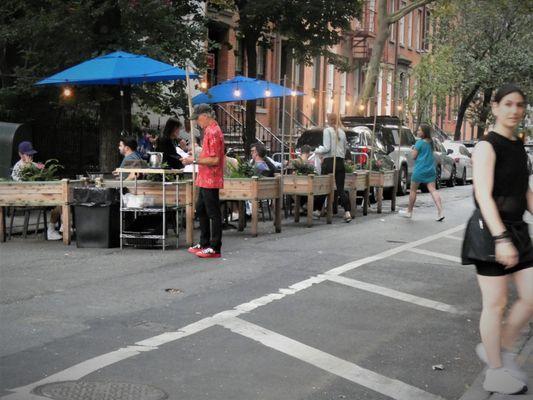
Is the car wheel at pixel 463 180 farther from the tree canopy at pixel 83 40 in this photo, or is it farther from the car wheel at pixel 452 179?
the tree canopy at pixel 83 40

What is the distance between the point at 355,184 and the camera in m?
16.6

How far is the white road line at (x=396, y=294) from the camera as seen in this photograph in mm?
8062

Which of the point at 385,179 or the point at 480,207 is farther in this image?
the point at 385,179

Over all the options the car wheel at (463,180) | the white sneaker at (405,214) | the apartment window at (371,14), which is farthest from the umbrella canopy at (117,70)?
the apartment window at (371,14)

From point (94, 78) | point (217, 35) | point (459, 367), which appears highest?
point (217, 35)

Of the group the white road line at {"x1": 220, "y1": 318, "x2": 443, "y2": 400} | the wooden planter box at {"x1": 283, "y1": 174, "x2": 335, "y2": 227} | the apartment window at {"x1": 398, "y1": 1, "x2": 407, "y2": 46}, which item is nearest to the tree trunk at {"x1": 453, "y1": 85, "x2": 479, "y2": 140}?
the apartment window at {"x1": 398, "y1": 1, "x2": 407, "y2": 46}

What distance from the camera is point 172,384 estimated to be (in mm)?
5262

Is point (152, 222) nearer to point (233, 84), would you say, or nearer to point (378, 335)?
point (378, 335)

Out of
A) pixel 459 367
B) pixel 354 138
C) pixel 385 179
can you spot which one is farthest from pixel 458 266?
pixel 354 138

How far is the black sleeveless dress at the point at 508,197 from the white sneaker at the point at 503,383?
0.58 meters

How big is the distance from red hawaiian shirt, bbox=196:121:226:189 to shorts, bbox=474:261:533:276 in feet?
19.5

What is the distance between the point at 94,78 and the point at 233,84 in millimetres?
7500

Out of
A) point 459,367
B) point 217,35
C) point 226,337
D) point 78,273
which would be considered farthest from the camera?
point 217,35

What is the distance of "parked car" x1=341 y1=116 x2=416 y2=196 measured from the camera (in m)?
23.0
